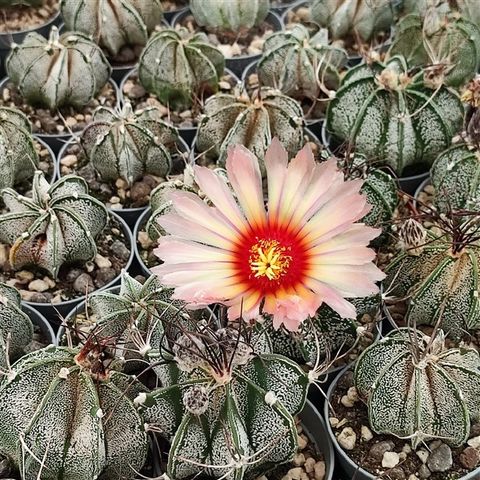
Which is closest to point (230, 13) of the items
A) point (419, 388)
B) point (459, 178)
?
point (459, 178)

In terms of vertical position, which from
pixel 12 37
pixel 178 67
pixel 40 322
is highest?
pixel 178 67

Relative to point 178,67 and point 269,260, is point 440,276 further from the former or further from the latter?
point 178,67

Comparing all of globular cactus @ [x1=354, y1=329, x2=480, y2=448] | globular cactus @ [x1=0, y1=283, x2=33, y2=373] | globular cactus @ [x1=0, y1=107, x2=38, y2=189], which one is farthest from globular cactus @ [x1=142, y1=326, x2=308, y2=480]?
globular cactus @ [x1=0, y1=107, x2=38, y2=189]

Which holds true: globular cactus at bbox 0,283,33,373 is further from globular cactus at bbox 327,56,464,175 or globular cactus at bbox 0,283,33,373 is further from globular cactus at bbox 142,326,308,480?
globular cactus at bbox 327,56,464,175

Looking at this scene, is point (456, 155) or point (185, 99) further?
point (185, 99)

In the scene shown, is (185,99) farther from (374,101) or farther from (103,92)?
(374,101)

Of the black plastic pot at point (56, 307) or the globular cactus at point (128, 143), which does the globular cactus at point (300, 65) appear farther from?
the black plastic pot at point (56, 307)

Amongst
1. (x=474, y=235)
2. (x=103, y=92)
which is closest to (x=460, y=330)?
(x=474, y=235)

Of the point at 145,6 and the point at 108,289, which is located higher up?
the point at 145,6
